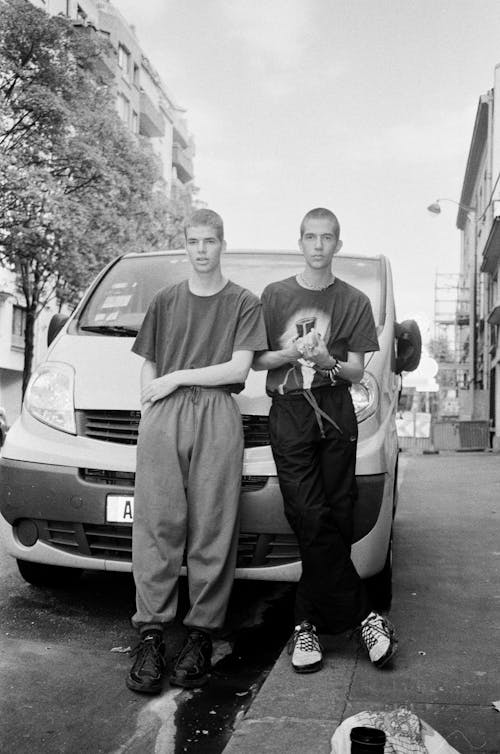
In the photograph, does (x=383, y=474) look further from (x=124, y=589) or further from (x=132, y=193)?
(x=132, y=193)

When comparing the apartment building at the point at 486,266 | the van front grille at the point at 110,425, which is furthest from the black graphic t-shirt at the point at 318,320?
the apartment building at the point at 486,266

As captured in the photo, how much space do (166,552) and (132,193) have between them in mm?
22891

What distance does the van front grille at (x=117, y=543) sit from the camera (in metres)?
3.73

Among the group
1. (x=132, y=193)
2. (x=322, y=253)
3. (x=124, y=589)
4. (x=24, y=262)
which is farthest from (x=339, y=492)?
(x=132, y=193)

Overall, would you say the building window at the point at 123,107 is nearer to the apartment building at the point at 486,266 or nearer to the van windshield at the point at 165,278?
the apartment building at the point at 486,266

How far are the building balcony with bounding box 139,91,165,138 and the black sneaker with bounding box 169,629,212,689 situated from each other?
4775 centimetres

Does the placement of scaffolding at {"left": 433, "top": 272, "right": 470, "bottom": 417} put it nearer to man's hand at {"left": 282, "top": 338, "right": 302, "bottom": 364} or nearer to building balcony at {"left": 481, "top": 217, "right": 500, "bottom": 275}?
building balcony at {"left": 481, "top": 217, "right": 500, "bottom": 275}

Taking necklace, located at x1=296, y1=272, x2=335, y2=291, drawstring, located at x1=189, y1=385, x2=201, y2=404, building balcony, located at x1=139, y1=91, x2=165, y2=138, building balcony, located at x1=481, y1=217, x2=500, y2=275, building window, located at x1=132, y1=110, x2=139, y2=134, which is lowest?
drawstring, located at x1=189, y1=385, x2=201, y2=404

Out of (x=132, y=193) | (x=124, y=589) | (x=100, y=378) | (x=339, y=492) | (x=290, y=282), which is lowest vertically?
(x=124, y=589)

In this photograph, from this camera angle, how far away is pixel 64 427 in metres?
3.93

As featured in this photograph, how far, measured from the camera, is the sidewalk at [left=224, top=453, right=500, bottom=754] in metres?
2.76

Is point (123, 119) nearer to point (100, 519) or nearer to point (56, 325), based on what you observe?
point (56, 325)

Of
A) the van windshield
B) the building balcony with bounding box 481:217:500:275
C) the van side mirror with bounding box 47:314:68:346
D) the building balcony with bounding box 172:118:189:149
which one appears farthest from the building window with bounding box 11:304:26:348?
the van side mirror with bounding box 47:314:68:346

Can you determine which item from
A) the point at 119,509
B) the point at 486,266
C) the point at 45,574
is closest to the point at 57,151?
the point at 486,266
